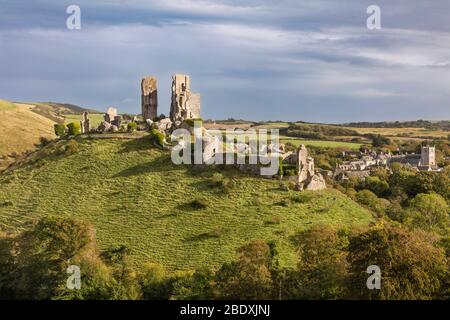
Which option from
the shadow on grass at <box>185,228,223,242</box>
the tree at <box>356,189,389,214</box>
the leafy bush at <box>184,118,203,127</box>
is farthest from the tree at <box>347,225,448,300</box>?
the leafy bush at <box>184,118,203,127</box>

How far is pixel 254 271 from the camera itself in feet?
114

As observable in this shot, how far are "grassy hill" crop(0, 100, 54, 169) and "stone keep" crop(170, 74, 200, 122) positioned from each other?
6916cm

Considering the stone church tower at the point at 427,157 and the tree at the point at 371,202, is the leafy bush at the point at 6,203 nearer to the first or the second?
the tree at the point at 371,202

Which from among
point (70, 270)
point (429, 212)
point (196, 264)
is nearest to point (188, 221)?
point (196, 264)

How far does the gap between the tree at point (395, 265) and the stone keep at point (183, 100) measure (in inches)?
1465

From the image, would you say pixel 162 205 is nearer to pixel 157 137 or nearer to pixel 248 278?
pixel 157 137

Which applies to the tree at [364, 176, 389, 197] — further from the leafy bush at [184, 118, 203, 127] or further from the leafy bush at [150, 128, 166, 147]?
the leafy bush at [150, 128, 166, 147]

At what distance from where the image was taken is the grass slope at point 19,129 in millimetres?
141125

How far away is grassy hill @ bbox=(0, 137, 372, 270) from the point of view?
147 ft

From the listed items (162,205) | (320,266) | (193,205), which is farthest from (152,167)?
(320,266)

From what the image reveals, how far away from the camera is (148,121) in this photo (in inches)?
2633

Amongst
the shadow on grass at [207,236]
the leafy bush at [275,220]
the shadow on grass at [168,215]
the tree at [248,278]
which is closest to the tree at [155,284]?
the tree at [248,278]
